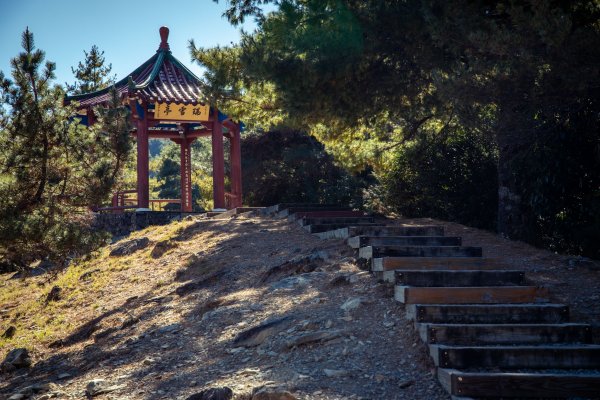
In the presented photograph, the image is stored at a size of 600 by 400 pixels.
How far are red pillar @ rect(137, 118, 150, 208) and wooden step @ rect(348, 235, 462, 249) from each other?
33.3ft

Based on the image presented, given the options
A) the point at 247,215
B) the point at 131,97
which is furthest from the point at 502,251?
the point at 131,97

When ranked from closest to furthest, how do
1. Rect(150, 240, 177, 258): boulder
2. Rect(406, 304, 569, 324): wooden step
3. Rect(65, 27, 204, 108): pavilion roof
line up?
Rect(406, 304, 569, 324): wooden step → Rect(150, 240, 177, 258): boulder → Rect(65, 27, 204, 108): pavilion roof

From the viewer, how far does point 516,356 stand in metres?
5.73

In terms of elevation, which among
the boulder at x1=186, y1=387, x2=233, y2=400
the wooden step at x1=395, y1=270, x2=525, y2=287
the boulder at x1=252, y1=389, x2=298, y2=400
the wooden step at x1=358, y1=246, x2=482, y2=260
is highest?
the wooden step at x1=358, y1=246, x2=482, y2=260

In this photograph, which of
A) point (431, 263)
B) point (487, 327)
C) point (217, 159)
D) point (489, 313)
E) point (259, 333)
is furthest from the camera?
point (217, 159)

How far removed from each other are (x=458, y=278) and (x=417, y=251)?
1.03 metres

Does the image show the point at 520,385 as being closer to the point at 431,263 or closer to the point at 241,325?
the point at 431,263

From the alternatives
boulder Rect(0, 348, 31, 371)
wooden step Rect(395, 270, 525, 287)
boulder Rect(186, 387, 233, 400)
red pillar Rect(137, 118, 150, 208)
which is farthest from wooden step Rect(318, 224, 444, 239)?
red pillar Rect(137, 118, 150, 208)

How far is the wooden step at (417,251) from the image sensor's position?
7.97m

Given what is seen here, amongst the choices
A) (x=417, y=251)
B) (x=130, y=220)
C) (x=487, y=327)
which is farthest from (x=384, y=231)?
(x=130, y=220)

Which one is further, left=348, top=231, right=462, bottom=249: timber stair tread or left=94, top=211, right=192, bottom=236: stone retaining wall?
left=94, top=211, right=192, bottom=236: stone retaining wall

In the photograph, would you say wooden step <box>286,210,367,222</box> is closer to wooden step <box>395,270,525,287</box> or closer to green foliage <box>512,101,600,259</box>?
green foliage <box>512,101,600,259</box>

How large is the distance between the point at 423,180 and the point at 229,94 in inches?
168

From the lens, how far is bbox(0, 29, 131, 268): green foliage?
8.31 metres
